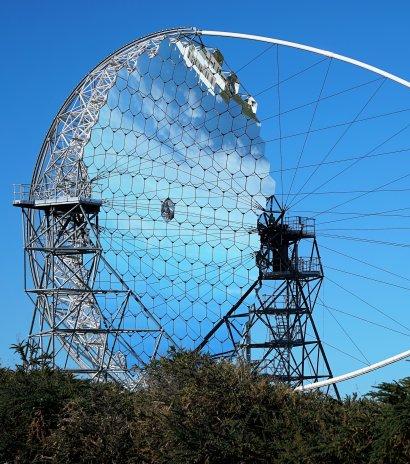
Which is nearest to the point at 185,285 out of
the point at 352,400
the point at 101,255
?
the point at 101,255

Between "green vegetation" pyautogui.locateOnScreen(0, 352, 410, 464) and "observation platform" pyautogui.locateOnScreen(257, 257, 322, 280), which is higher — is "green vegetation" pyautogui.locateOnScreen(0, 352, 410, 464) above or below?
below

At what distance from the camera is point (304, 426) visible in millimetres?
38906

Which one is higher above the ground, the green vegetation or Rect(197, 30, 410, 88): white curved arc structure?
Rect(197, 30, 410, 88): white curved arc structure

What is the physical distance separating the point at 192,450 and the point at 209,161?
23004 mm

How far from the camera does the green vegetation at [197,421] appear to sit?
36.2 meters

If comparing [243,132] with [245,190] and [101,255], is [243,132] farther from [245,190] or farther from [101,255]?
[101,255]

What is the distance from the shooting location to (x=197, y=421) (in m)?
40.0

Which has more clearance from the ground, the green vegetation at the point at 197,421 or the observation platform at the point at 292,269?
the observation platform at the point at 292,269

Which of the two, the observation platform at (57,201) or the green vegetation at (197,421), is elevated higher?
the observation platform at (57,201)

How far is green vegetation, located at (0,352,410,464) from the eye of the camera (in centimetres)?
3622

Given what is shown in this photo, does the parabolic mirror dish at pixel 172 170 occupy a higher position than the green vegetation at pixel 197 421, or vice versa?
the parabolic mirror dish at pixel 172 170

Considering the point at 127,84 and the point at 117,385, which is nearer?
the point at 117,385

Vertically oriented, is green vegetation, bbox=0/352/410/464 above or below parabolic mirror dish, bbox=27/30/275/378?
below

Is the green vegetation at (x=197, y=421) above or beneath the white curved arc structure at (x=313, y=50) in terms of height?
beneath
